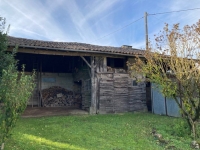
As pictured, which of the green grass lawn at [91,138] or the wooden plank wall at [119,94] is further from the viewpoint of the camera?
the wooden plank wall at [119,94]

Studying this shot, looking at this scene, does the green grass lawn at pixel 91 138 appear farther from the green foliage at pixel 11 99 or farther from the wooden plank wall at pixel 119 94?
the wooden plank wall at pixel 119 94

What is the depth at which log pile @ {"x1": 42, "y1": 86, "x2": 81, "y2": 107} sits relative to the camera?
14934 millimetres

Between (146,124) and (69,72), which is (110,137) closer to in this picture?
(146,124)

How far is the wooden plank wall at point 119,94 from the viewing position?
1136 cm

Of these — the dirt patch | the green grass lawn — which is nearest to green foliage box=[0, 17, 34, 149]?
the green grass lawn

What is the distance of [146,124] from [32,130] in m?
4.57

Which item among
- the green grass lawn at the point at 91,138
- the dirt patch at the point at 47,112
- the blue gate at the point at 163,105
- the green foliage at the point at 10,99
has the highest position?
the green foliage at the point at 10,99

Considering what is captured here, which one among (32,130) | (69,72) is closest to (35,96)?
(69,72)

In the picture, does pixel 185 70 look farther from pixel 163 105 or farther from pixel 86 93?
pixel 86 93

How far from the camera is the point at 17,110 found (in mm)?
3904

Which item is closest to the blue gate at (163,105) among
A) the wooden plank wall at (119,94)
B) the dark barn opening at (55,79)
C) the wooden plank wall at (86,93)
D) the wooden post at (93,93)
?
the wooden plank wall at (119,94)

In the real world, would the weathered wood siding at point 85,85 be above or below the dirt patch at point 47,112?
above

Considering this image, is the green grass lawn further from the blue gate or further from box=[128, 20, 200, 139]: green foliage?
the blue gate

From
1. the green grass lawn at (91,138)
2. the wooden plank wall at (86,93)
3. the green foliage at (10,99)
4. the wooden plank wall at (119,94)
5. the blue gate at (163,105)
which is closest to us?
the green foliage at (10,99)
